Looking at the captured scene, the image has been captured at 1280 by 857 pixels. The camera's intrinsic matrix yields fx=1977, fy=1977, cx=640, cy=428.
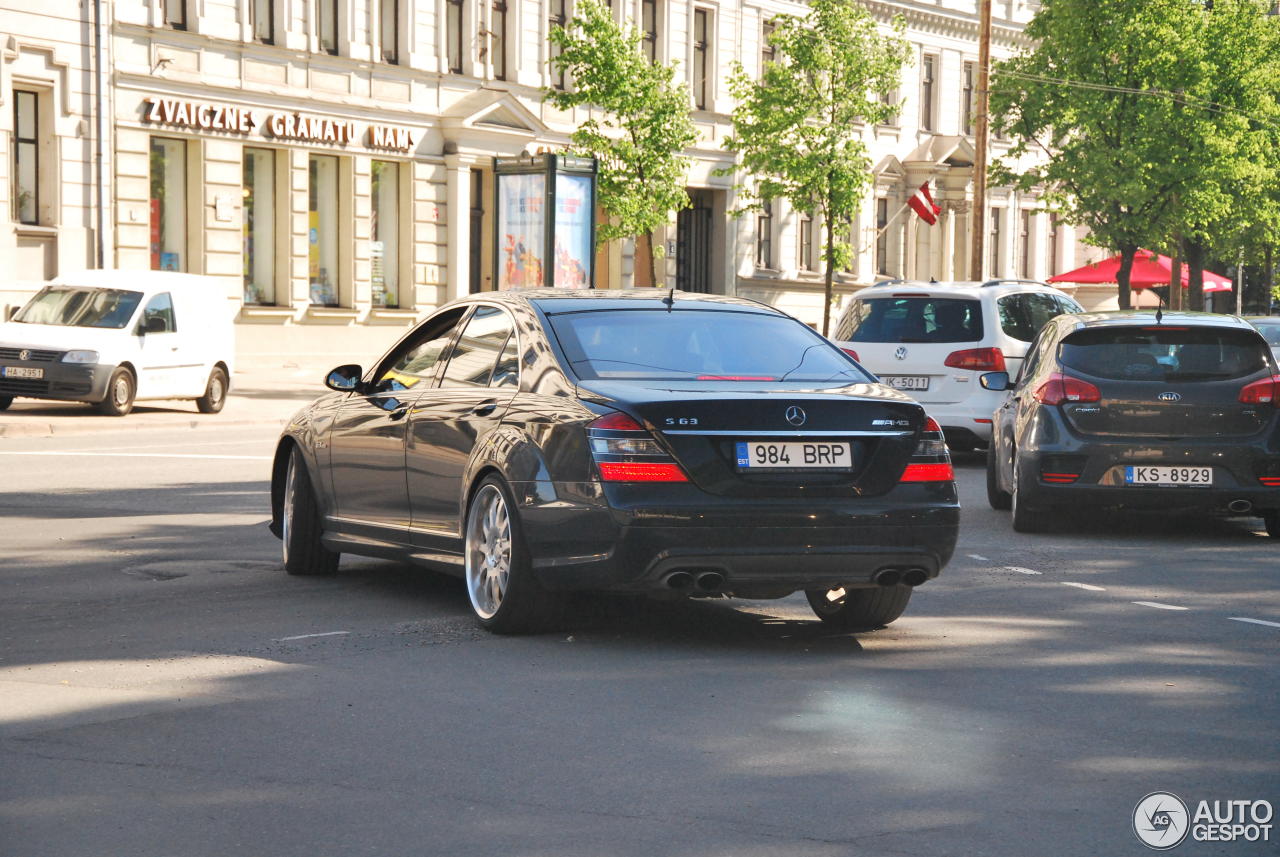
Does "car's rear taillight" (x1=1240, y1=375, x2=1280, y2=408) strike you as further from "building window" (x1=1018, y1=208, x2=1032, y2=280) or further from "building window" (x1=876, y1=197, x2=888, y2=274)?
"building window" (x1=1018, y1=208, x2=1032, y2=280)

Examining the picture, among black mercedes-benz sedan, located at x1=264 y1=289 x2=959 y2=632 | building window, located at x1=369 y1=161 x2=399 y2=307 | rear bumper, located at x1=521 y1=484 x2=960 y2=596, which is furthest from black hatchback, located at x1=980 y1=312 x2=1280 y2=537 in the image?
building window, located at x1=369 y1=161 x2=399 y2=307

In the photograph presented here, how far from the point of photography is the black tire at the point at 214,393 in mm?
26453

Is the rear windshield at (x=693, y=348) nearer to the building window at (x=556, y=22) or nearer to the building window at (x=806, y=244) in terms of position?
the building window at (x=556, y=22)

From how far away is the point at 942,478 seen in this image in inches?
314

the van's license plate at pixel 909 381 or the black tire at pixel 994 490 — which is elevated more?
the van's license plate at pixel 909 381

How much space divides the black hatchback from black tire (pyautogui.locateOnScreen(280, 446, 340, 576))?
4.97 metres

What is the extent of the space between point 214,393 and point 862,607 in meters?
19.3

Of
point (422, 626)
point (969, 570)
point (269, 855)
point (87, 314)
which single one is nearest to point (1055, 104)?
point (87, 314)

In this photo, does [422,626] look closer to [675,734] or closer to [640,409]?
[640,409]

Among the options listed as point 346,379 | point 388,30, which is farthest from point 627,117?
point 346,379

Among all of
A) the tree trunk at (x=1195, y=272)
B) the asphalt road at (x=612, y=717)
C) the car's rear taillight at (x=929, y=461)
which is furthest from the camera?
the tree trunk at (x=1195, y=272)

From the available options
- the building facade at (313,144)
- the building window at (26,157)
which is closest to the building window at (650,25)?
the building facade at (313,144)

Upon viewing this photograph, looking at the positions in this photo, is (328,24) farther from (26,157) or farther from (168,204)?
(26,157)

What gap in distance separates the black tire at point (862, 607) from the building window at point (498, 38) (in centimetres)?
3326
